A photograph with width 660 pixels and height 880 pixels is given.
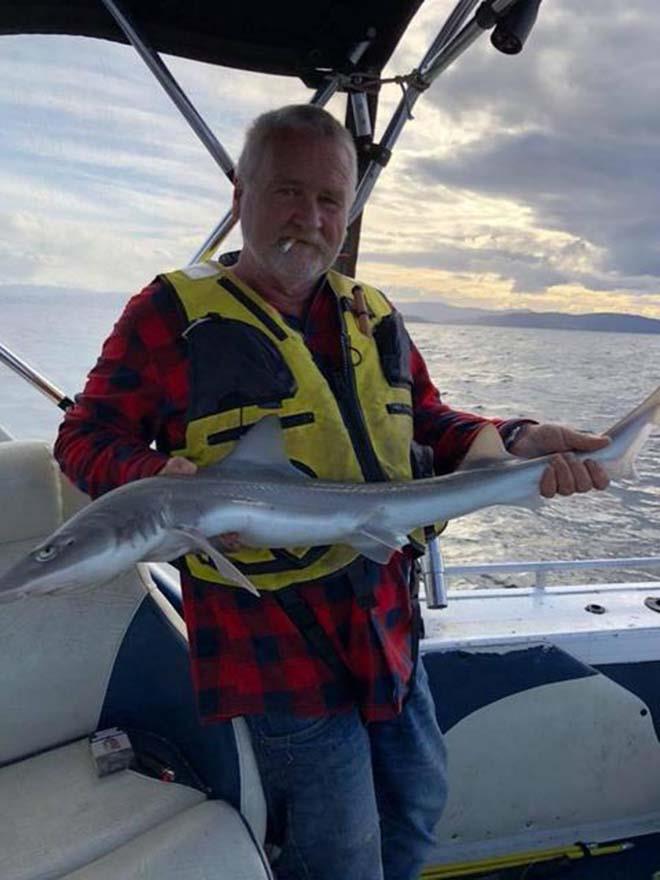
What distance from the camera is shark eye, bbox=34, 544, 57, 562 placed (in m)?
1.16

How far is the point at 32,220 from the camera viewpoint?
2.86 m

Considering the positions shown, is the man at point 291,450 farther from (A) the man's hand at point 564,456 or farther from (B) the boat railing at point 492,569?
(B) the boat railing at point 492,569

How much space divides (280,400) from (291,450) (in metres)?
0.11

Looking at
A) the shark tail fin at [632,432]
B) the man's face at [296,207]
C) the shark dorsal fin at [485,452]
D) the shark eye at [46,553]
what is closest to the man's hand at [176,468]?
the shark eye at [46,553]

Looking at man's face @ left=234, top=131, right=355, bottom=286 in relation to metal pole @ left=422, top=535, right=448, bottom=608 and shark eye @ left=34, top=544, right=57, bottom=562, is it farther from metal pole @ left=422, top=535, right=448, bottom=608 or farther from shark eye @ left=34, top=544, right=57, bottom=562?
metal pole @ left=422, top=535, right=448, bottom=608

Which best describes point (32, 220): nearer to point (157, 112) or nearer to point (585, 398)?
point (157, 112)

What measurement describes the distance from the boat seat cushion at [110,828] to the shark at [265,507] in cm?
57

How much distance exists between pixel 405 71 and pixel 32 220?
151 cm

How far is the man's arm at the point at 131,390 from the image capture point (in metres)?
1.45

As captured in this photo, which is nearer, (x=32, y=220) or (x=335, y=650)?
(x=335, y=650)

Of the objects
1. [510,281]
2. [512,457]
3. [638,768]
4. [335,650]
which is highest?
[510,281]

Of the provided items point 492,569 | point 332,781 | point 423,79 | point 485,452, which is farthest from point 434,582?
point 423,79

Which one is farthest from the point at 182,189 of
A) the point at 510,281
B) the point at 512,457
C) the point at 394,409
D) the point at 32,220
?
the point at 510,281

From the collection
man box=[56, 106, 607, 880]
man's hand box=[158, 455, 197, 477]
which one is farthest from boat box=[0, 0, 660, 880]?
man's hand box=[158, 455, 197, 477]
